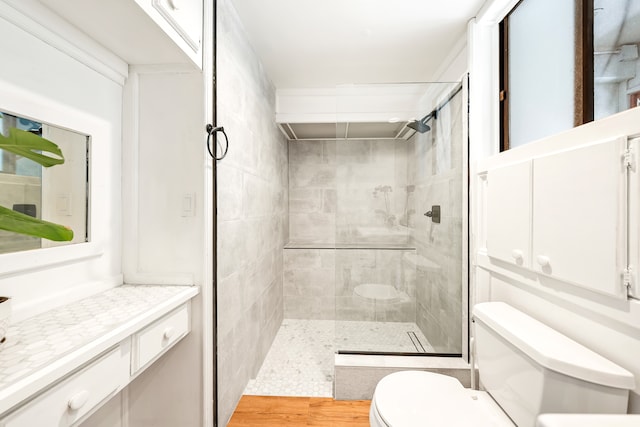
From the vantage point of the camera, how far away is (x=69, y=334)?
2.66 feet

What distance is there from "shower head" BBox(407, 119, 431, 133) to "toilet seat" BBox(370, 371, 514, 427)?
4.82 ft

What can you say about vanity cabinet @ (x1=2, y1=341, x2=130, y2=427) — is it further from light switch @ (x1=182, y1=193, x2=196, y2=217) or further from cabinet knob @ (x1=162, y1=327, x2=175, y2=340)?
light switch @ (x1=182, y1=193, x2=196, y2=217)

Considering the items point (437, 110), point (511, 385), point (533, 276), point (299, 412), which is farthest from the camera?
point (437, 110)

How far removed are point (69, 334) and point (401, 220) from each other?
1763 mm

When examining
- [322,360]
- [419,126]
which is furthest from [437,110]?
[322,360]

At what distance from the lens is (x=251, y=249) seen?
78.1 inches

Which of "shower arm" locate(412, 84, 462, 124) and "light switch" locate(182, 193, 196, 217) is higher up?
"shower arm" locate(412, 84, 462, 124)

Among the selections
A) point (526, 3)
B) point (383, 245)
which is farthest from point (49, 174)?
point (526, 3)

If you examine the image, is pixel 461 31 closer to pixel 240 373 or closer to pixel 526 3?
pixel 526 3

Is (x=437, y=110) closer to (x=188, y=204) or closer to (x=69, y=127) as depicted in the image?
Result: (x=188, y=204)

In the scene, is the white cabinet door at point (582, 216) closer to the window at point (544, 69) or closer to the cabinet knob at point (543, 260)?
the cabinet knob at point (543, 260)

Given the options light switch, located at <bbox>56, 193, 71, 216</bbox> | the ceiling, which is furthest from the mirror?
the ceiling

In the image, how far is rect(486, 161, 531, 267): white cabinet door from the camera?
1.27 meters

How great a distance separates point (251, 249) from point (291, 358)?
1.00 metres
